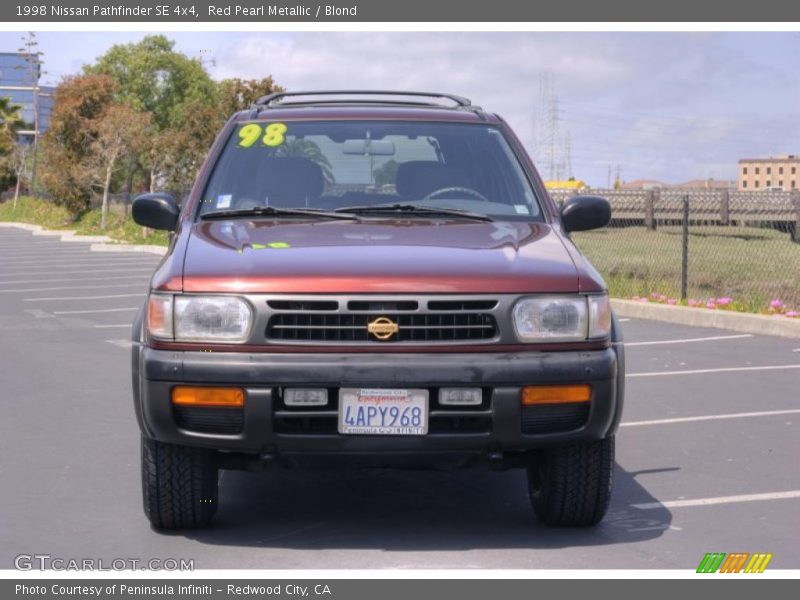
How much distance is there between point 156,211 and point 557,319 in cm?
223

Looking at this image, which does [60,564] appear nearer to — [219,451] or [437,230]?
[219,451]

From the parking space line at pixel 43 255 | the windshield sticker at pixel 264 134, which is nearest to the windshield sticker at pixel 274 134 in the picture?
the windshield sticker at pixel 264 134

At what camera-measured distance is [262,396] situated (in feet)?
16.3

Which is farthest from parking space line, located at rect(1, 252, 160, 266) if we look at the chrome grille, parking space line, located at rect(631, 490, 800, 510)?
the chrome grille

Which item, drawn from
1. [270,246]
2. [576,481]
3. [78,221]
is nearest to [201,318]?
[270,246]

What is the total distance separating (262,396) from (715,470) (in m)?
3.02

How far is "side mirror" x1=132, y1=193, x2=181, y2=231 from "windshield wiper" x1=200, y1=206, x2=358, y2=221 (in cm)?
30

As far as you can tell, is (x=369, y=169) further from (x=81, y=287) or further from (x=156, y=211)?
(x=81, y=287)

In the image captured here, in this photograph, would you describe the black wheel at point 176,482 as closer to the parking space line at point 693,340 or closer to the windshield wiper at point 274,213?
the windshield wiper at point 274,213

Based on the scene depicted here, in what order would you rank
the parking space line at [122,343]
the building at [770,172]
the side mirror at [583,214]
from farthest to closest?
the building at [770,172], the parking space line at [122,343], the side mirror at [583,214]

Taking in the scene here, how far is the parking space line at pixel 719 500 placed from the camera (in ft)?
20.2

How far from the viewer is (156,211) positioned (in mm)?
6379

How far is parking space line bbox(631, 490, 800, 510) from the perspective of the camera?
6156mm

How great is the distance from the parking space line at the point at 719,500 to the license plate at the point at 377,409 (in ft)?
5.29
